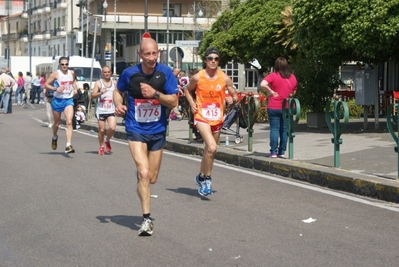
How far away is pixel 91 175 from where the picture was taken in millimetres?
14094

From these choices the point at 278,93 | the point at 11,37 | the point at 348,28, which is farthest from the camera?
the point at 11,37

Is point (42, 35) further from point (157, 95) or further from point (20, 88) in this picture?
point (157, 95)

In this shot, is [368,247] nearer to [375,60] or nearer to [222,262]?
[222,262]

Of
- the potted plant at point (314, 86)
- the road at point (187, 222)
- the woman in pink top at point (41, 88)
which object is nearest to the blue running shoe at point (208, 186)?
the road at point (187, 222)

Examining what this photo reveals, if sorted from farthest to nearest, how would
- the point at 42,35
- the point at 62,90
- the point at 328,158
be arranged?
the point at 42,35 < the point at 62,90 < the point at 328,158

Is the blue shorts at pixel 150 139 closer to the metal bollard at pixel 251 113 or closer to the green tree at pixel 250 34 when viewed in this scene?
the metal bollard at pixel 251 113

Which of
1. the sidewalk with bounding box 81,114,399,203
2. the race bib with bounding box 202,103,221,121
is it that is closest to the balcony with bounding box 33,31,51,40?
the sidewalk with bounding box 81,114,399,203

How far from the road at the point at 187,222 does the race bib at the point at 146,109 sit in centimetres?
108

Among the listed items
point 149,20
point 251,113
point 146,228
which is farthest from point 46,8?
point 146,228

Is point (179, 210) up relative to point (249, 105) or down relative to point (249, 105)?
down

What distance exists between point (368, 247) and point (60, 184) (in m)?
5.74

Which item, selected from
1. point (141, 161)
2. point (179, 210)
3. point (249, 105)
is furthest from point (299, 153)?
point (141, 161)

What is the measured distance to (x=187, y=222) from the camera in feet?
31.5

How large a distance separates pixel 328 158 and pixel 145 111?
21.4 feet
